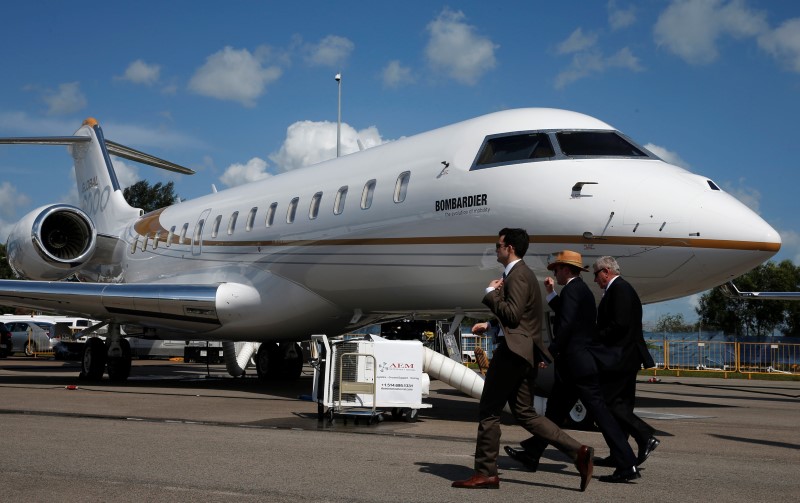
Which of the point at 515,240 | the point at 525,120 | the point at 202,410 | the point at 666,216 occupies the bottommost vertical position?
the point at 202,410

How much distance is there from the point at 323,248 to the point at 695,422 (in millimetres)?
5887

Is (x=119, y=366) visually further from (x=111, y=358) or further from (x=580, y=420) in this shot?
(x=580, y=420)

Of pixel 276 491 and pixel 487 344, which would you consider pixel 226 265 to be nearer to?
pixel 276 491

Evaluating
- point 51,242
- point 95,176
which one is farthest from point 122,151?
point 51,242

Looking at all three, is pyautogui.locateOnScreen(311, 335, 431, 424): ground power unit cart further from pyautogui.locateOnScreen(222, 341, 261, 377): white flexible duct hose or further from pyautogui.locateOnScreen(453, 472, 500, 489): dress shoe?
pyautogui.locateOnScreen(222, 341, 261, 377): white flexible duct hose

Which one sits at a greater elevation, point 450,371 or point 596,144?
point 596,144

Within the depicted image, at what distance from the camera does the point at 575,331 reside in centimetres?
668

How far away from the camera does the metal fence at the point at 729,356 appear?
30.1m

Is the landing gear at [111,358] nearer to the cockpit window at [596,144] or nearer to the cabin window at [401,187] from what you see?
the cabin window at [401,187]

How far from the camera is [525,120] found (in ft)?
36.5

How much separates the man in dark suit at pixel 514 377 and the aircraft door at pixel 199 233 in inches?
472

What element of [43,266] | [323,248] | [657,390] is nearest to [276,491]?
[323,248]

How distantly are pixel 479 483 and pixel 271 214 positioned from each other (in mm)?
9919

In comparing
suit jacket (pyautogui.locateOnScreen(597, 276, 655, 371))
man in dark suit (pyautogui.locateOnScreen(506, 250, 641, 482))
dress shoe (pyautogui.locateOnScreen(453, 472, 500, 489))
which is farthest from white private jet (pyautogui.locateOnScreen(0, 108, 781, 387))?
dress shoe (pyautogui.locateOnScreen(453, 472, 500, 489))
